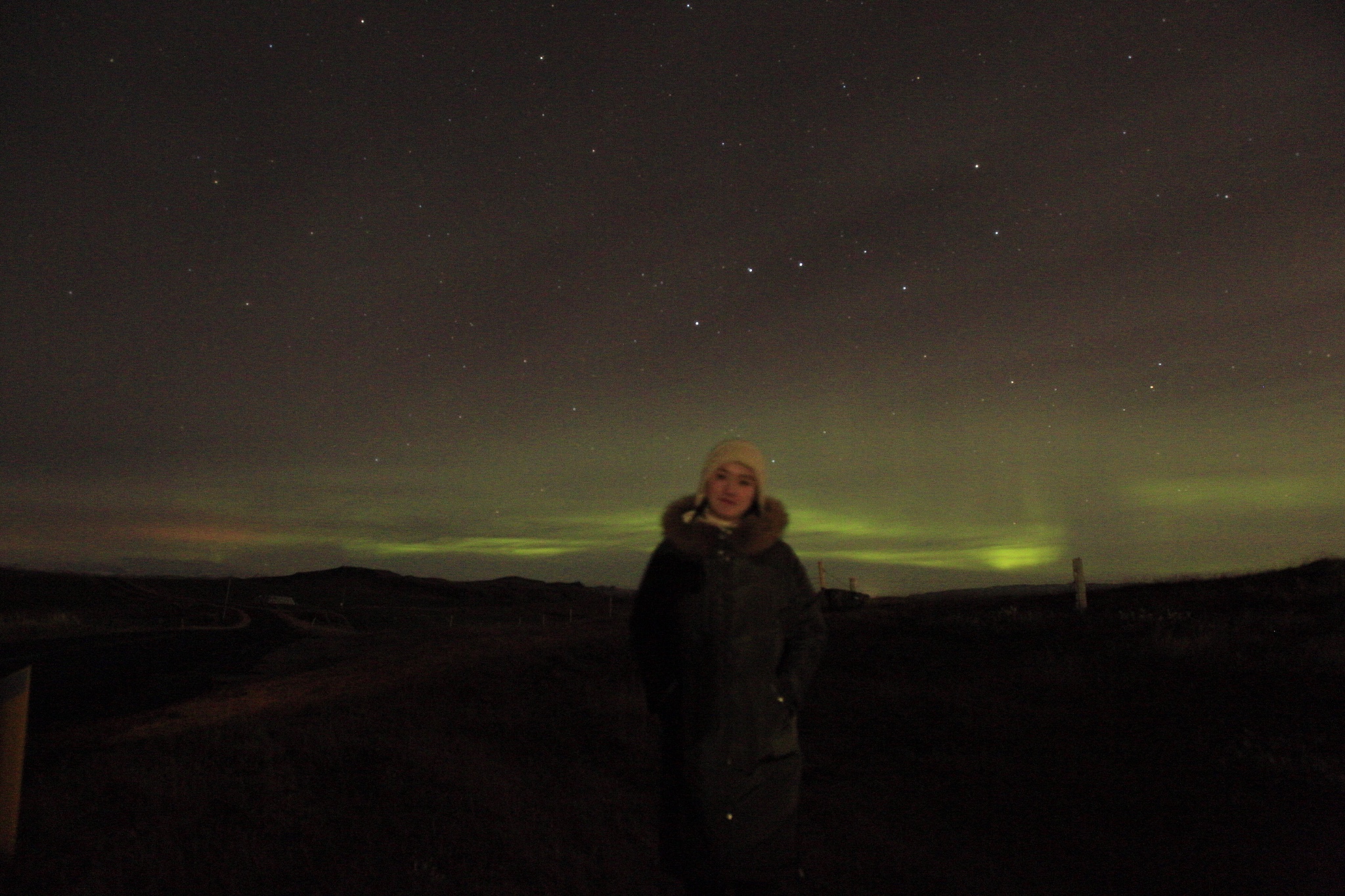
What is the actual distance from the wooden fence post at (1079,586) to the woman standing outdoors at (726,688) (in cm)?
1489

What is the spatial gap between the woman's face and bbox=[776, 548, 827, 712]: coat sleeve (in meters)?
0.31

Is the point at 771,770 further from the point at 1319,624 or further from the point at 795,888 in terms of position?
the point at 1319,624

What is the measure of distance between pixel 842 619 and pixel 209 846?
15.5 meters

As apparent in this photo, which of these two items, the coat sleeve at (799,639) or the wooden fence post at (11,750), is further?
the wooden fence post at (11,750)

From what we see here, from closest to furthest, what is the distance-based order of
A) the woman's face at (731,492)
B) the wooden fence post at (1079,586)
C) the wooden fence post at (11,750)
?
the woman's face at (731,492) < the wooden fence post at (11,750) < the wooden fence post at (1079,586)

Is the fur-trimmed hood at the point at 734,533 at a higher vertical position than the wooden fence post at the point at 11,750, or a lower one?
higher

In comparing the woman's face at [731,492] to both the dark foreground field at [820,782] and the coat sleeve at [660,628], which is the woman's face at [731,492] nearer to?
the coat sleeve at [660,628]

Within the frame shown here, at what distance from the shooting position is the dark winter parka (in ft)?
10.3

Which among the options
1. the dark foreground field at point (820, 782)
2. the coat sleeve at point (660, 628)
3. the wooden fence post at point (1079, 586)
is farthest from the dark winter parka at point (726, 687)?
the wooden fence post at point (1079, 586)

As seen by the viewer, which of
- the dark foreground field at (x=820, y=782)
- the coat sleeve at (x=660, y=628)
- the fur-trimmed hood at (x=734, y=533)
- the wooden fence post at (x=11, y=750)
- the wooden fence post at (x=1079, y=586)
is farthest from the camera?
the wooden fence post at (x=1079, y=586)

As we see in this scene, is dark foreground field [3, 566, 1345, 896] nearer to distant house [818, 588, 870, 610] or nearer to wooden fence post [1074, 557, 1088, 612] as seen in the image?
wooden fence post [1074, 557, 1088, 612]

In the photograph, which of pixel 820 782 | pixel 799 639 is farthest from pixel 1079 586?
pixel 799 639

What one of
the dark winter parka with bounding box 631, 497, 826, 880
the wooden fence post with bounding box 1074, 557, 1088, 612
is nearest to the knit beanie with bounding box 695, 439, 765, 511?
the dark winter parka with bounding box 631, 497, 826, 880

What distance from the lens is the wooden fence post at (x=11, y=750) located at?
4.43m
